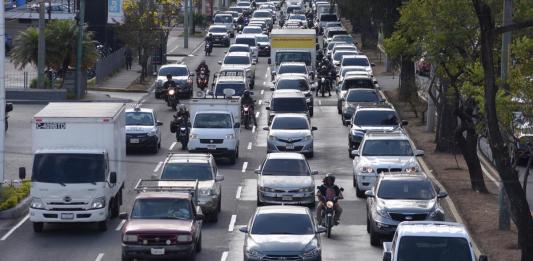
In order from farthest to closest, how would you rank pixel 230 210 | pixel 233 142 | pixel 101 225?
pixel 233 142, pixel 230 210, pixel 101 225

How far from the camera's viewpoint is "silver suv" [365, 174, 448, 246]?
30594mm

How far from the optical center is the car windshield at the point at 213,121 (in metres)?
45.5

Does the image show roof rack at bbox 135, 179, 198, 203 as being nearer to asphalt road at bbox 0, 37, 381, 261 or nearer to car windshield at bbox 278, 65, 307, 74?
asphalt road at bbox 0, 37, 381, 261

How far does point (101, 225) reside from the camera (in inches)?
1300

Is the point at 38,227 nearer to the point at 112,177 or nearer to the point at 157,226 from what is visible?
A: the point at 112,177

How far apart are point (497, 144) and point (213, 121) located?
20.1 meters

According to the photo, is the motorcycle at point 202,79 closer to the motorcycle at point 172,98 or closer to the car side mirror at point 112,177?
the motorcycle at point 172,98

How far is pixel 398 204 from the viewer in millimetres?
31047

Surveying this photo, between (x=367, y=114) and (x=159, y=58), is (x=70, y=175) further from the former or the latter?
(x=159, y=58)

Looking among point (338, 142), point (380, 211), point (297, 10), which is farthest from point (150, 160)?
point (297, 10)

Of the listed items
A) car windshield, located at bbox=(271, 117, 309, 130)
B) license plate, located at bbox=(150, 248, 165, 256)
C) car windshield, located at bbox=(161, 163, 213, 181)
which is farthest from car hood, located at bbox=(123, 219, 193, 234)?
car windshield, located at bbox=(271, 117, 309, 130)

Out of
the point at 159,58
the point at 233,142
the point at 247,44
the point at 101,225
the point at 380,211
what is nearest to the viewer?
the point at 380,211

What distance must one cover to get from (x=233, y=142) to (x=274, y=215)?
16573mm

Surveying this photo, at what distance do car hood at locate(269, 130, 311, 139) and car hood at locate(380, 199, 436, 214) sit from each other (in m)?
14.6
